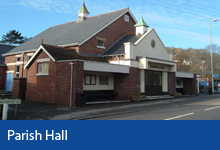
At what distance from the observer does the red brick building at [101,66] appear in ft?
54.0

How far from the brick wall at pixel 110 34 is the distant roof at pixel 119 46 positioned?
0.48m

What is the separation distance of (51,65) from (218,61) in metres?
42.2

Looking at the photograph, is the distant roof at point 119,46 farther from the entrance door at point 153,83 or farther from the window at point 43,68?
the window at point 43,68

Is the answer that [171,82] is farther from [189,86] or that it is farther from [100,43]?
[100,43]

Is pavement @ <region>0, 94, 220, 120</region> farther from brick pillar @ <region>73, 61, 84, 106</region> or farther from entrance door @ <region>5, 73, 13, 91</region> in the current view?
entrance door @ <region>5, 73, 13, 91</region>

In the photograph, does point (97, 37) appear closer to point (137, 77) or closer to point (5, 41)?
point (137, 77)

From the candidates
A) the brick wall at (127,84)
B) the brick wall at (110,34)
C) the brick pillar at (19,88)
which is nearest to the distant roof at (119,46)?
the brick wall at (110,34)

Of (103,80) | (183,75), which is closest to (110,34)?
(103,80)

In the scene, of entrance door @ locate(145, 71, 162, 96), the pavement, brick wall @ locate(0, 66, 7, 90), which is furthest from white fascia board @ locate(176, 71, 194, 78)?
brick wall @ locate(0, 66, 7, 90)

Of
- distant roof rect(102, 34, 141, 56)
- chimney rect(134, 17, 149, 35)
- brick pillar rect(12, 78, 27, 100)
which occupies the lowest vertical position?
brick pillar rect(12, 78, 27, 100)

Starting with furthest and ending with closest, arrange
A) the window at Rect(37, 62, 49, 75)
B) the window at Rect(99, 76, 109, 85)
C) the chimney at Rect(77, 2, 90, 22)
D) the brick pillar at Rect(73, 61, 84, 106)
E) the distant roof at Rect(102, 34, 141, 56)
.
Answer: the chimney at Rect(77, 2, 90, 22) → the distant roof at Rect(102, 34, 141, 56) → the window at Rect(99, 76, 109, 85) → the window at Rect(37, 62, 49, 75) → the brick pillar at Rect(73, 61, 84, 106)

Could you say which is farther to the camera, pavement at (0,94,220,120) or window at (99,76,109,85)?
window at (99,76,109,85)

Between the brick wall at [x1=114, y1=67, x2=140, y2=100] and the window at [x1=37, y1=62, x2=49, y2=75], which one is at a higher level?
the window at [x1=37, y1=62, x2=49, y2=75]

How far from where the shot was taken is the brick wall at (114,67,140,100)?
20.0m
